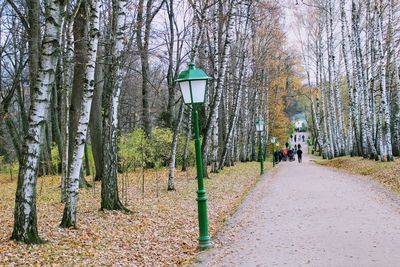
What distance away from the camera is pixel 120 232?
8570mm

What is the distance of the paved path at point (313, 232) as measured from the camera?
659 cm

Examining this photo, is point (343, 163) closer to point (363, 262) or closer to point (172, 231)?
point (172, 231)

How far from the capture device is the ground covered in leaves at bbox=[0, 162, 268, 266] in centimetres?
650

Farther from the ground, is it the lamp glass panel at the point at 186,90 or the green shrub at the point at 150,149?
the lamp glass panel at the point at 186,90

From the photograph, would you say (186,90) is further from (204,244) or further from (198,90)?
(204,244)

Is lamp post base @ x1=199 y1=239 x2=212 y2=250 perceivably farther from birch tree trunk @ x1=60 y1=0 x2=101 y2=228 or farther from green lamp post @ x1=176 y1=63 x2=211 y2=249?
birch tree trunk @ x1=60 y1=0 x2=101 y2=228

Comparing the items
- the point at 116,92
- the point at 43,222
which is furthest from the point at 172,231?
the point at 116,92

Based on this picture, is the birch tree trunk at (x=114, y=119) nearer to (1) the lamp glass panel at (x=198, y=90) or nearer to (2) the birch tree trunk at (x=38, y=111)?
(1) the lamp glass panel at (x=198, y=90)

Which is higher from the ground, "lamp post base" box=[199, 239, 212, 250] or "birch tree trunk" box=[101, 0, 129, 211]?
"birch tree trunk" box=[101, 0, 129, 211]

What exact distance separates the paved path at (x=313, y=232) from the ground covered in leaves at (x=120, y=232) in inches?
24.9

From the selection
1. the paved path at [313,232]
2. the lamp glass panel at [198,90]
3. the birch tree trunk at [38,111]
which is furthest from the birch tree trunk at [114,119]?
the birch tree trunk at [38,111]

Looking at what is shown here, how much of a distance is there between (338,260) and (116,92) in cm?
622

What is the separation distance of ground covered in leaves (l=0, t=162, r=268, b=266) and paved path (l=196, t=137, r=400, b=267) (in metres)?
0.63

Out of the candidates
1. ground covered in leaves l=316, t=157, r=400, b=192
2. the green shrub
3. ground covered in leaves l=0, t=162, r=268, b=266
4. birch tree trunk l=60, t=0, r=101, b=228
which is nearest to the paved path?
ground covered in leaves l=0, t=162, r=268, b=266
